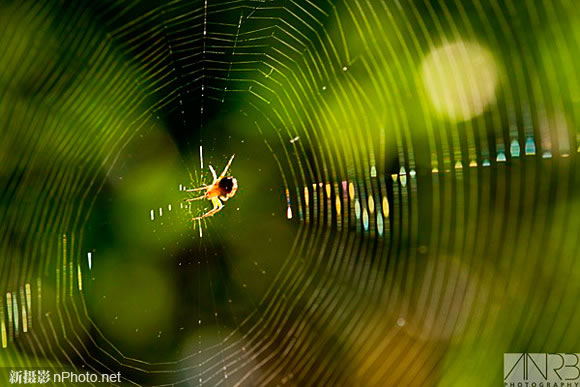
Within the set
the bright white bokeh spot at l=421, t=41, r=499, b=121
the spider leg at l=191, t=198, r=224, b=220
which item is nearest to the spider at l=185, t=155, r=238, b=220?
the spider leg at l=191, t=198, r=224, b=220

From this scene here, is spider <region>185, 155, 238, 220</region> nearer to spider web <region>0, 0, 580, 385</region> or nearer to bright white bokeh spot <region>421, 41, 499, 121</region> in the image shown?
spider web <region>0, 0, 580, 385</region>

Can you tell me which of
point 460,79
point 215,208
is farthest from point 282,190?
point 460,79

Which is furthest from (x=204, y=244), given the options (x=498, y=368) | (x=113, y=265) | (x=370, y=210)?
(x=498, y=368)

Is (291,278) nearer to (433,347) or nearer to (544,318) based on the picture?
(433,347)

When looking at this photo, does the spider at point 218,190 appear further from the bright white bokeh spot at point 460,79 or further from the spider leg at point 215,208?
the bright white bokeh spot at point 460,79

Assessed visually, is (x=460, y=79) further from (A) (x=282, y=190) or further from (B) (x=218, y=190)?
(B) (x=218, y=190)

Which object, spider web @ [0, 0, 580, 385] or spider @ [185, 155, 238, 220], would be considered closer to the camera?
spider web @ [0, 0, 580, 385]
